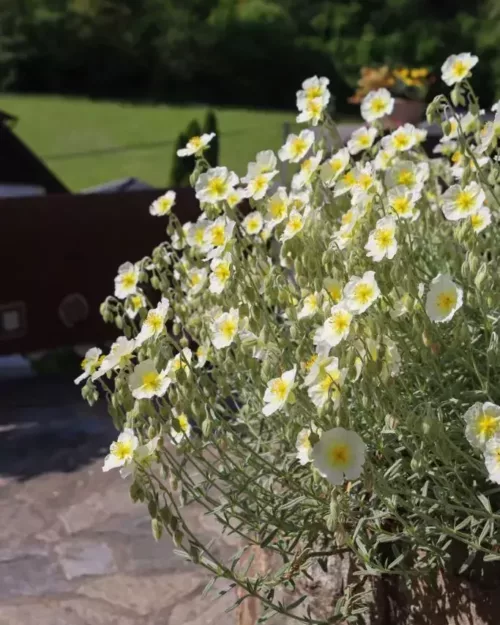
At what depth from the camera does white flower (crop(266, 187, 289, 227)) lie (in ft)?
6.37

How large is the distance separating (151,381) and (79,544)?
145 cm

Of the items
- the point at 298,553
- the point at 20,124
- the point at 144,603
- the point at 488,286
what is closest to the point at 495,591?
the point at 298,553

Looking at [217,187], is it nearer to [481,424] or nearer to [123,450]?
[123,450]

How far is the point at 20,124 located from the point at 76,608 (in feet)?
54.0

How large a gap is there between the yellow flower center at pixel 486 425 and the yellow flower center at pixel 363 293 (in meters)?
0.27

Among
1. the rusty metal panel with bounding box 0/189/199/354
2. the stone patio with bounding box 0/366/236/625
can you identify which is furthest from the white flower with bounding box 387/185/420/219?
the rusty metal panel with bounding box 0/189/199/354

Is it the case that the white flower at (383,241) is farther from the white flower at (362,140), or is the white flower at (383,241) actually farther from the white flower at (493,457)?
the white flower at (362,140)

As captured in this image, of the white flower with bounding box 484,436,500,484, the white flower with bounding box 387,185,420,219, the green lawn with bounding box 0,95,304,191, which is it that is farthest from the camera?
the green lawn with bounding box 0,95,304,191

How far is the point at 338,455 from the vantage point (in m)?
1.37

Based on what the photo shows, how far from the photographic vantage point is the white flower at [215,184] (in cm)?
200

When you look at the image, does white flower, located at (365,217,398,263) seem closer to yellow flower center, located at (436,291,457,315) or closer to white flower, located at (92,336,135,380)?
yellow flower center, located at (436,291,457,315)

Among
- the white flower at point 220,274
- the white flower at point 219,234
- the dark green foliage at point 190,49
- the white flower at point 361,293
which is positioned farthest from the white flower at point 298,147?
the dark green foliage at point 190,49

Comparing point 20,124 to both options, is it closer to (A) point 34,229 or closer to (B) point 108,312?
(A) point 34,229

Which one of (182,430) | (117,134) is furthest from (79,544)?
(117,134)
